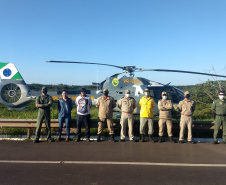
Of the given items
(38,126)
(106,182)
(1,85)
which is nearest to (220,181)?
(106,182)

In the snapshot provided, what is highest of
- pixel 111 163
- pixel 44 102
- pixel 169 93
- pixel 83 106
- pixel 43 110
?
pixel 169 93

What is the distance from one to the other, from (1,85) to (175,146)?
9.53 metres

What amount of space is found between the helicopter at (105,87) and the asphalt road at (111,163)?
336 cm

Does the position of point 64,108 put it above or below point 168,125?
above

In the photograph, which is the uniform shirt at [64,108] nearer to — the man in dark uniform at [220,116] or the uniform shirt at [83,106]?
the uniform shirt at [83,106]

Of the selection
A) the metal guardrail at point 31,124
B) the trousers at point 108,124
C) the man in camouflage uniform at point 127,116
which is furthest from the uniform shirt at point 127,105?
the metal guardrail at point 31,124

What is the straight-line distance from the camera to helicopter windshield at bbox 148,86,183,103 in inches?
364

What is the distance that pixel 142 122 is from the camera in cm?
698

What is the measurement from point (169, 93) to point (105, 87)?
3165mm

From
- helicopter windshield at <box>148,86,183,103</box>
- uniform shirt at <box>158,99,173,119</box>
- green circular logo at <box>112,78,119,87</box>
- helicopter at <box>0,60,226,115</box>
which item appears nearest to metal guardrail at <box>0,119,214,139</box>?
uniform shirt at <box>158,99,173,119</box>

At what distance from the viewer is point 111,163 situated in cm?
470

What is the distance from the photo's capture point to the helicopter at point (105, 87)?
369 inches

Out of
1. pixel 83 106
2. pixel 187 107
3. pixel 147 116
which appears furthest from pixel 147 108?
pixel 83 106

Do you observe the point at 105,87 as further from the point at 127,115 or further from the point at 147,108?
the point at 147,108
